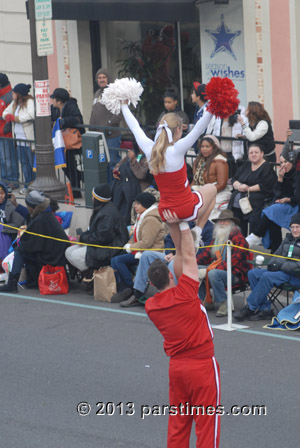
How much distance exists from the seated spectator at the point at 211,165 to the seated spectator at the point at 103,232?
3.95 feet

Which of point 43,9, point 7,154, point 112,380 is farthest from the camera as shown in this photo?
point 7,154

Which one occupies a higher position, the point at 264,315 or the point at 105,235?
the point at 105,235

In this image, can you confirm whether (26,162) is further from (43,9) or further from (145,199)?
(145,199)

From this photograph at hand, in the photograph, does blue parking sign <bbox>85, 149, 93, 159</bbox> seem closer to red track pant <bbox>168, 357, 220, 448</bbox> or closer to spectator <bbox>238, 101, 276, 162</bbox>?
spectator <bbox>238, 101, 276, 162</bbox>

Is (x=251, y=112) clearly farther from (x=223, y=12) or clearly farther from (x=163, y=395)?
(x=163, y=395)

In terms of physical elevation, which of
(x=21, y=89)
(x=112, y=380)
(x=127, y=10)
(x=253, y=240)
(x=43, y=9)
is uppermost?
(x=127, y=10)

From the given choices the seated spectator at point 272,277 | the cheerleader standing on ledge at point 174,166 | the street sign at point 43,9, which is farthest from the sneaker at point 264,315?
the street sign at point 43,9

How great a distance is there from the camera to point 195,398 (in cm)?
680

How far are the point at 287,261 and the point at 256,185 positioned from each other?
2008 millimetres

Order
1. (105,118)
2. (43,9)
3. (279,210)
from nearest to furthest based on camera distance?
(279,210) < (43,9) < (105,118)

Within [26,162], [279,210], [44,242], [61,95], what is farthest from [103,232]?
[26,162]

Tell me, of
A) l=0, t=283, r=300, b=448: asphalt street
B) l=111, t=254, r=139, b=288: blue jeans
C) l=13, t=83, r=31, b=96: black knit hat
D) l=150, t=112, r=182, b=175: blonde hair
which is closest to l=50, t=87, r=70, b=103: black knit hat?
l=13, t=83, r=31, b=96: black knit hat

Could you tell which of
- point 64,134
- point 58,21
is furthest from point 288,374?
point 58,21

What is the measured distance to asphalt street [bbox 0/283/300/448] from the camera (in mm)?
8031
